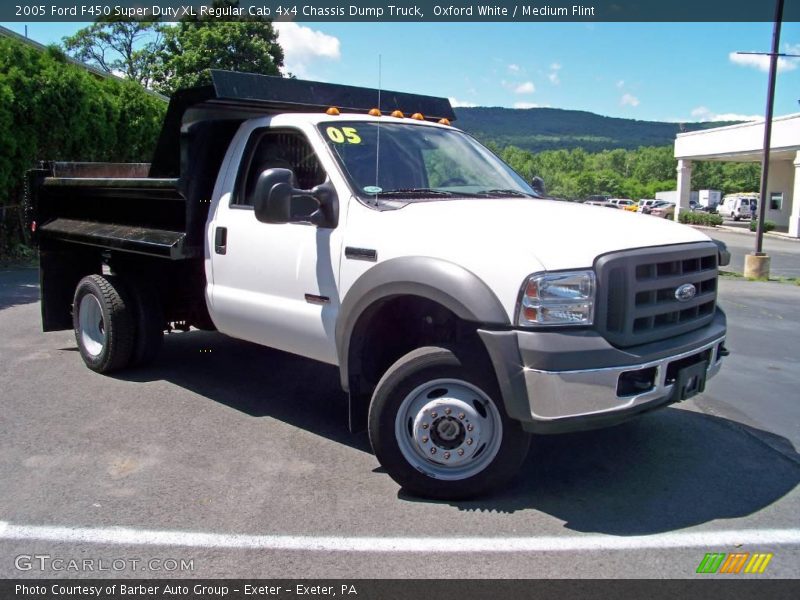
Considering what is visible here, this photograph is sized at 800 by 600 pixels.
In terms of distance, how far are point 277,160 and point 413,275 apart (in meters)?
1.80

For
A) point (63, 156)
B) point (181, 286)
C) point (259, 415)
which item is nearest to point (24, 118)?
point (63, 156)

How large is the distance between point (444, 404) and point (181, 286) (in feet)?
10.7

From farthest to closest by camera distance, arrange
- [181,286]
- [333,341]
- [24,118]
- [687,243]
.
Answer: [24,118] < [181,286] < [333,341] < [687,243]

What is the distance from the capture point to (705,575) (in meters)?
3.34

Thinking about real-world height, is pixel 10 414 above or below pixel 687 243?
below

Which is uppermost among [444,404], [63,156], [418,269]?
[63,156]

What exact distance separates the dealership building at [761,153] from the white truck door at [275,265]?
33.5 meters

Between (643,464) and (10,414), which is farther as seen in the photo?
(10,414)

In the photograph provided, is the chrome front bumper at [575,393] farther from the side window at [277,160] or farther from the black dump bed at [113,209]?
the black dump bed at [113,209]

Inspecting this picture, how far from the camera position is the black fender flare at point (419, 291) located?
3715 millimetres

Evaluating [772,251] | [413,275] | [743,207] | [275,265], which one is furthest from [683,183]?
[413,275]

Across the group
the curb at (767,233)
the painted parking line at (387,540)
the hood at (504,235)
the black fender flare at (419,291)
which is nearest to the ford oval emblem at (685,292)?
the hood at (504,235)

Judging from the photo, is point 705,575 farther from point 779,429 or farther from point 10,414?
point 10,414

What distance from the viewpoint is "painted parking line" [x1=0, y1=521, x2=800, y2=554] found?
3.56 metres
